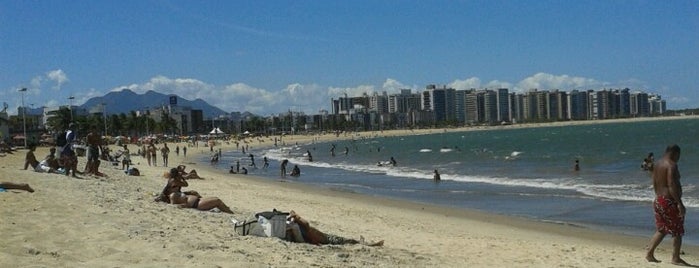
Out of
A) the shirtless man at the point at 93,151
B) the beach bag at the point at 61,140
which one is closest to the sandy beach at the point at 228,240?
the beach bag at the point at 61,140

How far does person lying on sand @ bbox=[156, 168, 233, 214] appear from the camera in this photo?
40.2ft

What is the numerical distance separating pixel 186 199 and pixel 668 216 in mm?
8042

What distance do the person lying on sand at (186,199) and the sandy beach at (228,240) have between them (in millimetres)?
386

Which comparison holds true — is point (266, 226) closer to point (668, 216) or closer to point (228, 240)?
point (228, 240)

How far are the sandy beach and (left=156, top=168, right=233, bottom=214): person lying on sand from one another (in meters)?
0.39

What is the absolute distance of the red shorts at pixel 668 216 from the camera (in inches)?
340

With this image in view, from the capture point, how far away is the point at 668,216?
8.70 m

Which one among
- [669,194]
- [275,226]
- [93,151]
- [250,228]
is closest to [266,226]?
[275,226]

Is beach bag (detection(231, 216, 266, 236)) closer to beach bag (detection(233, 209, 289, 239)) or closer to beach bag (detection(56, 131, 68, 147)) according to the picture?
beach bag (detection(233, 209, 289, 239))

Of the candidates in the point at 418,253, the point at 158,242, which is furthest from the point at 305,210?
the point at 158,242

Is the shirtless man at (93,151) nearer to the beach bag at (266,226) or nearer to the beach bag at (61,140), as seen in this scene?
the beach bag at (61,140)

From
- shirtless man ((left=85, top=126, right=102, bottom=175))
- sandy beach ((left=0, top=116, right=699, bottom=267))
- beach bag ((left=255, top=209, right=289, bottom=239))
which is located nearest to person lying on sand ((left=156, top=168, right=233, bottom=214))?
sandy beach ((left=0, top=116, right=699, bottom=267))

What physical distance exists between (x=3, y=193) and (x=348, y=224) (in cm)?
641

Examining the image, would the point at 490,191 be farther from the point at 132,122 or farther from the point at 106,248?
the point at 132,122
